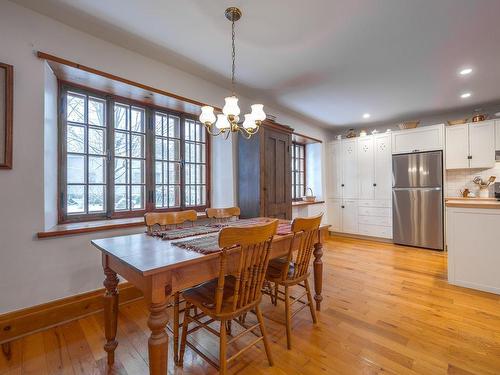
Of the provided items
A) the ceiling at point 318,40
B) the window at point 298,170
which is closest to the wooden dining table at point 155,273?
the ceiling at point 318,40

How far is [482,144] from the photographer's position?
13.1 feet

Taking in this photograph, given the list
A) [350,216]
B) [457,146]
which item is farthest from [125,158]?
[457,146]

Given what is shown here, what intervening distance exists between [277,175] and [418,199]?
277cm

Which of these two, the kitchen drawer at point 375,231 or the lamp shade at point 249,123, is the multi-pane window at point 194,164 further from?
the kitchen drawer at point 375,231

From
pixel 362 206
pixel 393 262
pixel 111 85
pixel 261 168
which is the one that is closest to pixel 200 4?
pixel 111 85

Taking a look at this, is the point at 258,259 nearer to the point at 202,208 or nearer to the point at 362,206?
the point at 202,208

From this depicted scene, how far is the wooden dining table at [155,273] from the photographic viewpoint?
1158mm

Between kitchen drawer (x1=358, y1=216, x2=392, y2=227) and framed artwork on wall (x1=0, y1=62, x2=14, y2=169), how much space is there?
17.6ft

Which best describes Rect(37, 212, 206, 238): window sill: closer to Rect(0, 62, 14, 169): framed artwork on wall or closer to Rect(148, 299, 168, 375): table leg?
Rect(0, 62, 14, 169): framed artwork on wall

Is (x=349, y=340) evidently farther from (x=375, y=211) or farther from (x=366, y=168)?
(x=366, y=168)

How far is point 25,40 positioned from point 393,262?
4.80 meters

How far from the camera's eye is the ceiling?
1846mm

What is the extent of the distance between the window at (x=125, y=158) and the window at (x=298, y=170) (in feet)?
8.10

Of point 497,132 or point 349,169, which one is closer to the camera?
point 497,132
